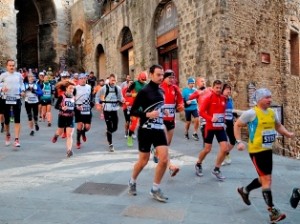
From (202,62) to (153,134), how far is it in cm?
837

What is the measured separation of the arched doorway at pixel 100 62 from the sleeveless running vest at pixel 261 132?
2040 cm

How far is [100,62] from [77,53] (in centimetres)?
502

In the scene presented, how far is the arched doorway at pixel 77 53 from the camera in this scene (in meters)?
28.3

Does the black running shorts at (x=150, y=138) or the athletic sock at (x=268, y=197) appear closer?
the athletic sock at (x=268, y=197)

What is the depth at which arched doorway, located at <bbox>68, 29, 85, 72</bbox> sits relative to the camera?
28292 millimetres

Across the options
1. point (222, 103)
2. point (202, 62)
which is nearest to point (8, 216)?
point (222, 103)

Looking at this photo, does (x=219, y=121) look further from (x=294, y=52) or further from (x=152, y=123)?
(x=294, y=52)

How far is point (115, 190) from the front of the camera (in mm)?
5445

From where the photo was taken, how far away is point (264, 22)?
46.0ft

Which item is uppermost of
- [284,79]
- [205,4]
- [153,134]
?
[205,4]

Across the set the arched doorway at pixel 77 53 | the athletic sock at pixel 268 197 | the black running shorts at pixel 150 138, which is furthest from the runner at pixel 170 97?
the arched doorway at pixel 77 53

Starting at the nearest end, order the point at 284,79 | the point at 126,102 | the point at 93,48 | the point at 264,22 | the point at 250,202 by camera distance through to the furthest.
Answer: the point at 250,202 → the point at 126,102 → the point at 264,22 → the point at 284,79 → the point at 93,48

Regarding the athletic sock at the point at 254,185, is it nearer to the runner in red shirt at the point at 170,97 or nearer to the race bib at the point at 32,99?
the runner in red shirt at the point at 170,97

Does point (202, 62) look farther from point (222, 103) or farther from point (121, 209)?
point (121, 209)
